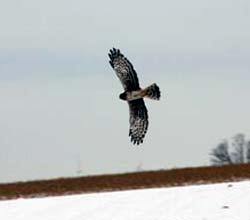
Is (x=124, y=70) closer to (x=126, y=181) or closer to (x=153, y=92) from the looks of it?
(x=153, y=92)

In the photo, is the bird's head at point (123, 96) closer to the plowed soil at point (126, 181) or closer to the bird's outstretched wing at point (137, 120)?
the bird's outstretched wing at point (137, 120)

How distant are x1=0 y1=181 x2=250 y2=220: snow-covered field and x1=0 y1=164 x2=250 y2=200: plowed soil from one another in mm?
970

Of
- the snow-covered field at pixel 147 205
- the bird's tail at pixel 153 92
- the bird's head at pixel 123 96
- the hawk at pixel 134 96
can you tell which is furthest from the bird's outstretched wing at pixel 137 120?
the snow-covered field at pixel 147 205

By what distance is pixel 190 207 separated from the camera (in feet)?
71.5

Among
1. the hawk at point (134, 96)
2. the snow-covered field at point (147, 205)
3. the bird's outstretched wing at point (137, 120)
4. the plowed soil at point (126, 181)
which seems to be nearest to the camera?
the hawk at point (134, 96)

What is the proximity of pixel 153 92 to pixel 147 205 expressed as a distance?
280 inches

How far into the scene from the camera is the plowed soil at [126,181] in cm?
2527

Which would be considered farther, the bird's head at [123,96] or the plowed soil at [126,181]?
the plowed soil at [126,181]

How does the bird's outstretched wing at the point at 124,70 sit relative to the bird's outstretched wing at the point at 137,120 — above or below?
above

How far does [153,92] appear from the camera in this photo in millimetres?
15750

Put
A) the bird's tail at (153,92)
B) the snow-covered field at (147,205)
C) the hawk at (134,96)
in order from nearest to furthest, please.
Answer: the bird's tail at (153,92) → the hawk at (134,96) → the snow-covered field at (147,205)

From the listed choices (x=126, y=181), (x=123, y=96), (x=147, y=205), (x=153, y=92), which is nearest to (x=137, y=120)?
(x=123, y=96)

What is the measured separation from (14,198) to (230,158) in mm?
31154

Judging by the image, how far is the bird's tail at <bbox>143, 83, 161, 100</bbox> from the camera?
1575 centimetres
